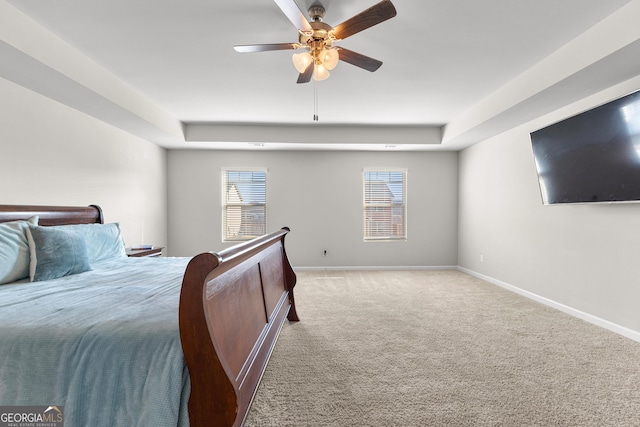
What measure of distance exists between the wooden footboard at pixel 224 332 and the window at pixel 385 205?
4.09m

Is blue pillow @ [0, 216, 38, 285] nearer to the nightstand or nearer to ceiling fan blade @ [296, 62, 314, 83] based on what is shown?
the nightstand

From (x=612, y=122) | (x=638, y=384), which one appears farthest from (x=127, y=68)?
(x=638, y=384)

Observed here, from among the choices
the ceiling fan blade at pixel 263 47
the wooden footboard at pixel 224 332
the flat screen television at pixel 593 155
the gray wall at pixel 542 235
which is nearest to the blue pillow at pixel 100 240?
the wooden footboard at pixel 224 332

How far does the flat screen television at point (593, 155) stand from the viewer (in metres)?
2.64

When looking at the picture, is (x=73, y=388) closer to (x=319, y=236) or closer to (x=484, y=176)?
(x=319, y=236)

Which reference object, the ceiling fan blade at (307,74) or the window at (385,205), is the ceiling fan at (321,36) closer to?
the ceiling fan blade at (307,74)

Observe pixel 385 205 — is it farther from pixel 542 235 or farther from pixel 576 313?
pixel 576 313

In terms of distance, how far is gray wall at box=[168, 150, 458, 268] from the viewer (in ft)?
19.3

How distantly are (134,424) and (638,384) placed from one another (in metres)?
2.99

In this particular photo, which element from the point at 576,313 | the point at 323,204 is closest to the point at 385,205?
the point at 323,204

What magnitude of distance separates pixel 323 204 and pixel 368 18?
166 inches

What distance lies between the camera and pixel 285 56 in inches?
116

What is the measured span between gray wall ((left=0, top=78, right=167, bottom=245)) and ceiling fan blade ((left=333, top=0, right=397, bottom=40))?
9.79 ft

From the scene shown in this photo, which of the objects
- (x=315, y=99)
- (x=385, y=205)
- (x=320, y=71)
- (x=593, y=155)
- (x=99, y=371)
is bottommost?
(x=99, y=371)
